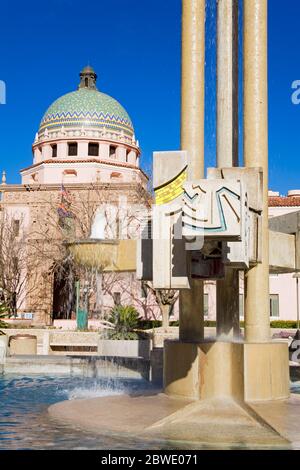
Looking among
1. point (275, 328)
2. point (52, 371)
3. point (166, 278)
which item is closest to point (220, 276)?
point (166, 278)

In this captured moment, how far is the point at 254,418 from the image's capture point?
25.1 feet

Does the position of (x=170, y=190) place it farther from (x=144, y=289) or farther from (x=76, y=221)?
(x=76, y=221)

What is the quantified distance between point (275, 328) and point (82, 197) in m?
16.0

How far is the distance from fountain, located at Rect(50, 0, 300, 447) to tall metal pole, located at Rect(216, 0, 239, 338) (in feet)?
0.06

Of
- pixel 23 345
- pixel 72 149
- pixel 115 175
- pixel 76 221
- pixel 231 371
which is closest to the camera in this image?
pixel 231 371

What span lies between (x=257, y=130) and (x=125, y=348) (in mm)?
9349

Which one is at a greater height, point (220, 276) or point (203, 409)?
point (220, 276)

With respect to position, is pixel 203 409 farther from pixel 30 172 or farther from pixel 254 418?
pixel 30 172

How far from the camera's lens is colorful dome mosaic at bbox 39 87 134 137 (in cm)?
5319

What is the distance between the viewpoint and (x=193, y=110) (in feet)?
33.5

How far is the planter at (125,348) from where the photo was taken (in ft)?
56.0

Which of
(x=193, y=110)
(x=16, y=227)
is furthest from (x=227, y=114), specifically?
(x=16, y=227)

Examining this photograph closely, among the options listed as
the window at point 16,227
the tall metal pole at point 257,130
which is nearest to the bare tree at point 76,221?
the window at point 16,227

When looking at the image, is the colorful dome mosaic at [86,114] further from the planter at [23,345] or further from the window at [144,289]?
the planter at [23,345]
